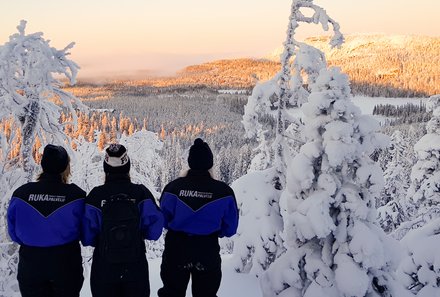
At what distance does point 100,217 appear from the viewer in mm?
5082

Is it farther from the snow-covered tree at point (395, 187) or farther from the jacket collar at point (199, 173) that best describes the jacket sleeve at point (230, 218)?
the snow-covered tree at point (395, 187)

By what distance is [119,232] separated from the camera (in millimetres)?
4941

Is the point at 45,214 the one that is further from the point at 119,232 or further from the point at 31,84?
the point at 31,84

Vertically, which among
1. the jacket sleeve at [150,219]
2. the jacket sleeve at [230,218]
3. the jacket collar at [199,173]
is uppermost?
the jacket collar at [199,173]

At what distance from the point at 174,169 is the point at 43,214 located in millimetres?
95369

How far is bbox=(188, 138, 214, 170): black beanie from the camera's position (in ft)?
19.1

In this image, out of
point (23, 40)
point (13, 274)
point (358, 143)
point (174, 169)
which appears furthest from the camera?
point (174, 169)

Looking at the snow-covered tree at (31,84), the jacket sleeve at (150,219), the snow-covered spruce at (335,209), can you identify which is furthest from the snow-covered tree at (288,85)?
the jacket sleeve at (150,219)

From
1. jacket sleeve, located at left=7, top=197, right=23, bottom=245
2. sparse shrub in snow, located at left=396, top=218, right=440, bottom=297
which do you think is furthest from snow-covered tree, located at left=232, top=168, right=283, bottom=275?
jacket sleeve, located at left=7, top=197, right=23, bottom=245

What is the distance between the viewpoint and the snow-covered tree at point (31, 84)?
799 centimetres

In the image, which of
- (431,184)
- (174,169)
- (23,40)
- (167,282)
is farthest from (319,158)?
(174,169)

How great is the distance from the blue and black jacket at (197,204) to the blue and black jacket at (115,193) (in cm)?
52

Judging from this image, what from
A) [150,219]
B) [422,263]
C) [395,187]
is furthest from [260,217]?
[395,187]

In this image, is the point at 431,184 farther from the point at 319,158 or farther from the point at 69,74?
the point at 69,74
